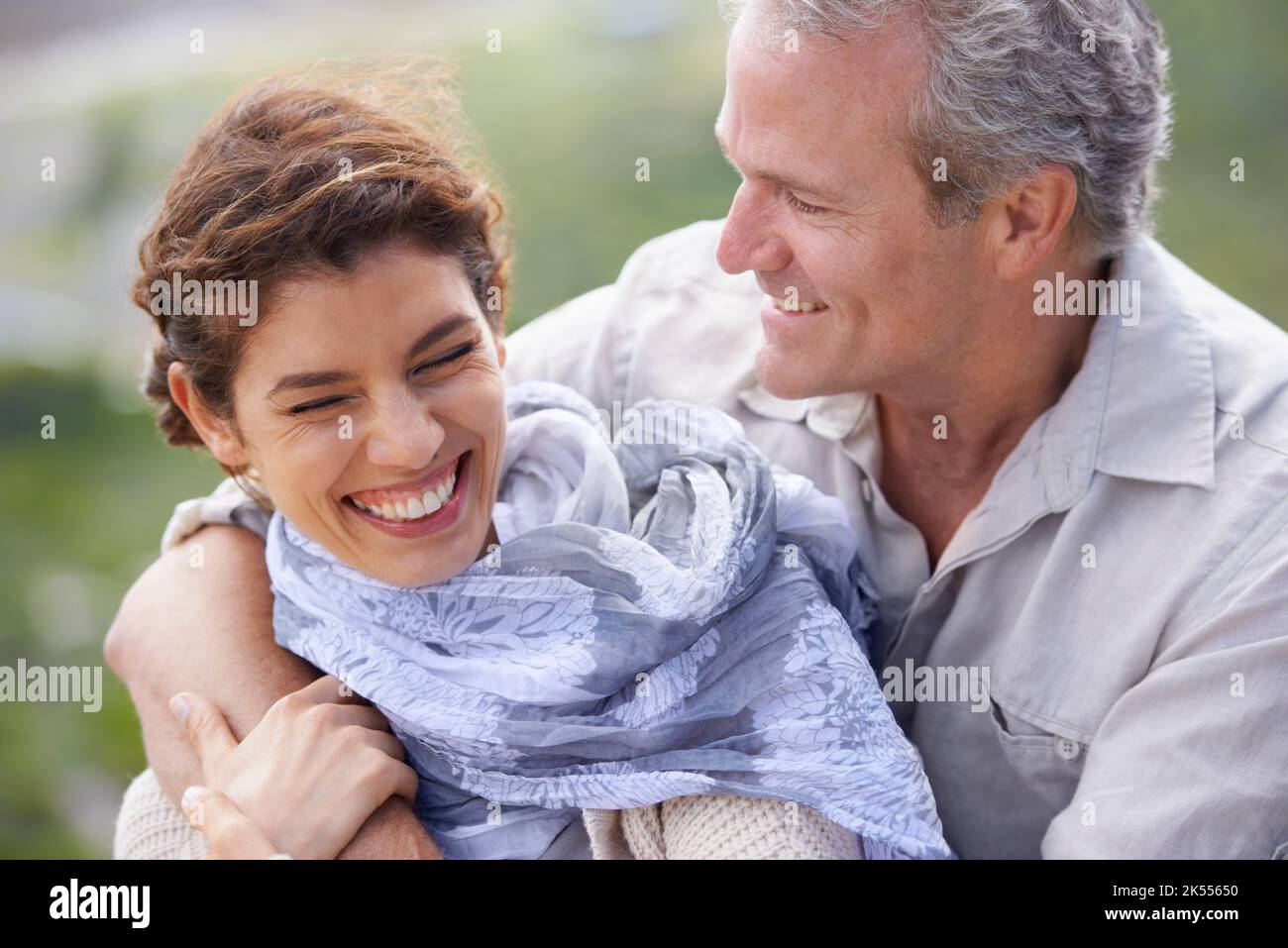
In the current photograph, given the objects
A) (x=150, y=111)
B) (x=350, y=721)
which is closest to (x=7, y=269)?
(x=150, y=111)

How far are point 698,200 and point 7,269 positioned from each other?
2878 millimetres

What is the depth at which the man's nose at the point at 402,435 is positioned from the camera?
188cm

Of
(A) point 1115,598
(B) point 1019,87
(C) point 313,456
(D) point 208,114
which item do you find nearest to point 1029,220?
(B) point 1019,87

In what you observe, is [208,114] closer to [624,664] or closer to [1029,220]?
[1029,220]

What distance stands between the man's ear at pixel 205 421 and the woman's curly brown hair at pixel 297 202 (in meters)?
0.02

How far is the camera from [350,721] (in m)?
2.03

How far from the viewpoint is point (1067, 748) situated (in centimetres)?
212

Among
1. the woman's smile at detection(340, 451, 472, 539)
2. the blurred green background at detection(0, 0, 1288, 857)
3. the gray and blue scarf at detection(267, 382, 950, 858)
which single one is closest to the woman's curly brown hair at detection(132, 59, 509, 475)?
the woman's smile at detection(340, 451, 472, 539)

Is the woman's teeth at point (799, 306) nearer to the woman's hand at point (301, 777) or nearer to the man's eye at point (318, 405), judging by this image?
the man's eye at point (318, 405)

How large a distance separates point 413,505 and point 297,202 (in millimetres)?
449

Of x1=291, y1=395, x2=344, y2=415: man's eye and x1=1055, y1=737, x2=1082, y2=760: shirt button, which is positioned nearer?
x1=291, y1=395, x2=344, y2=415: man's eye

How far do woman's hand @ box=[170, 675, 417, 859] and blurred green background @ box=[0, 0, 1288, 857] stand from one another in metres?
2.86

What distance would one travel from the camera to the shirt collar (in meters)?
2.12

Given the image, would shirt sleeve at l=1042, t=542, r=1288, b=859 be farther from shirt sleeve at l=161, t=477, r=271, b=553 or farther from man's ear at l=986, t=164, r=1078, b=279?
shirt sleeve at l=161, t=477, r=271, b=553
